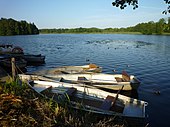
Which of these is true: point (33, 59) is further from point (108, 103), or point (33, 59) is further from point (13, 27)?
point (13, 27)

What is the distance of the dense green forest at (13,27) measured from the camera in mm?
133275

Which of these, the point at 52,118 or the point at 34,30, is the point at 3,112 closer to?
the point at 52,118

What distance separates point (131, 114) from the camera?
36.5 ft

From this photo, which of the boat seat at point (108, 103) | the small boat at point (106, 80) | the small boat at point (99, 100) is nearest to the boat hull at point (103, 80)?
the small boat at point (106, 80)

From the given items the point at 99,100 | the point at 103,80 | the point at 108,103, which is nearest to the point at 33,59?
the point at 103,80

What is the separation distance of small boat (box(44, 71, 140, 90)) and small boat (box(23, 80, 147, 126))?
11.0 ft

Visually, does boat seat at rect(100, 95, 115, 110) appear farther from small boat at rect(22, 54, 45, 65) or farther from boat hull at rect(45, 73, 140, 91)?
small boat at rect(22, 54, 45, 65)

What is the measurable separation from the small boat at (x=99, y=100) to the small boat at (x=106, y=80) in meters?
3.35

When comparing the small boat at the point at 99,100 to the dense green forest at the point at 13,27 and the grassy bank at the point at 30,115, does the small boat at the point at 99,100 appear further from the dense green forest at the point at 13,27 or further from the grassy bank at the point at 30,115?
the dense green forest at the point at 13,27

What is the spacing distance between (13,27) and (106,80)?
133 meters

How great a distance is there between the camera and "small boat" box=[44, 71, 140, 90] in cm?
1747

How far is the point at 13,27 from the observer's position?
5517 inches

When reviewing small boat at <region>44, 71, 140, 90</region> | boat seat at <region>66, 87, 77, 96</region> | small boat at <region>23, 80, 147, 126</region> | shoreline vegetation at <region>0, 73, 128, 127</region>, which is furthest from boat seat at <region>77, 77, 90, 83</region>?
shoreline vegetation at <region>0, 73, 128, 127</region>

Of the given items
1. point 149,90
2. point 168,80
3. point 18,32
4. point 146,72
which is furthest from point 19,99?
point 18,32
